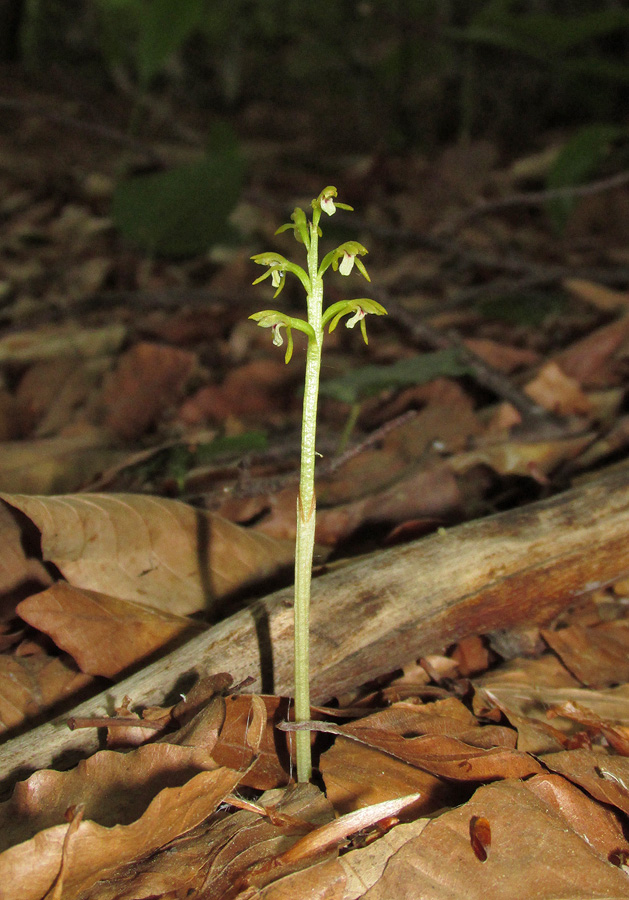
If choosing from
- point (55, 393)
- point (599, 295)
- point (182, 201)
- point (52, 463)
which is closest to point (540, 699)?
point (52, 463)

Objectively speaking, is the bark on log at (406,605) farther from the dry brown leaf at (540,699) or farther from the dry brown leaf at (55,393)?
the dry brown leaf at (55,393)

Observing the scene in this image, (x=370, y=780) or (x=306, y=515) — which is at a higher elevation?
(x=306, y=515)

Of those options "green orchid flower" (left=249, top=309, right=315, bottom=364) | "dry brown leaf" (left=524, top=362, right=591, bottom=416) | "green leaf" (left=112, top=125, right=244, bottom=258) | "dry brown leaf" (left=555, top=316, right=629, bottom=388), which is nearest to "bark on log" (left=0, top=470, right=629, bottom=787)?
"green orchid flower" (left=249, top=309, right=315, bottom=364)

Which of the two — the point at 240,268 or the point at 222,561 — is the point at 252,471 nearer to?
the point at 222,561

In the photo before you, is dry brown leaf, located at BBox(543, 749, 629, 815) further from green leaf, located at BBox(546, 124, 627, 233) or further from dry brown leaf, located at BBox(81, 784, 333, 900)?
green leaf, located at BBox(546, 124, 627, 233)

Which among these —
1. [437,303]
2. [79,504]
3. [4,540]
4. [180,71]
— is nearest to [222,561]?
[79,504]

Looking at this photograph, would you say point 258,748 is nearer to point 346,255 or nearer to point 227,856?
point 227,856

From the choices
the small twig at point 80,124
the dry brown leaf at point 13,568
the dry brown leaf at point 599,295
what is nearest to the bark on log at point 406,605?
the dry brown leaf at point 13,568
